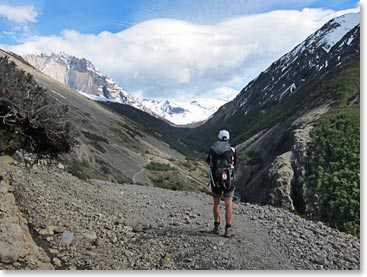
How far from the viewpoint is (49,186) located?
11.1 metres

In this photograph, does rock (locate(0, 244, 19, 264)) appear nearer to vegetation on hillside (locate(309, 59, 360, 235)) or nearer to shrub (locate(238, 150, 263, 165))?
vegetation on hillside (locate(309, 59, 360, 235))

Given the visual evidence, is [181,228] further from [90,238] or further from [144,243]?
[90,238]

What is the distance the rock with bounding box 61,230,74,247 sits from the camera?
28.1ft

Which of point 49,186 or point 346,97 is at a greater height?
point 346,97

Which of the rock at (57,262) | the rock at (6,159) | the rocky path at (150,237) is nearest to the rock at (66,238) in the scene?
the rocky path at (150,237)

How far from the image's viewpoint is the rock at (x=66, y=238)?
8570mm

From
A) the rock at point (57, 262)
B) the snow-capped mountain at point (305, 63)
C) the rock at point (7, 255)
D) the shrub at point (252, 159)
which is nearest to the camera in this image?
the rock at point (7, 255)

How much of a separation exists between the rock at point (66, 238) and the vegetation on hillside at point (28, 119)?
121 inches

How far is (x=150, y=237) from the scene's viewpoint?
963 centimetres

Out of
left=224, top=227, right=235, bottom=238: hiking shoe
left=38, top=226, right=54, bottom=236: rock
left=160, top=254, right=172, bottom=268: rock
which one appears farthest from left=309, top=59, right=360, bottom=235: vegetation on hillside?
left=38, top=226, right=54, bottom=236: rock

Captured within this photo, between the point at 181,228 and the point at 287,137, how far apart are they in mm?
34862

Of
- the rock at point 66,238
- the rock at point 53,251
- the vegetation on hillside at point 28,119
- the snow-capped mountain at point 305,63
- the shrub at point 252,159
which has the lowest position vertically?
the rock at point 53,251

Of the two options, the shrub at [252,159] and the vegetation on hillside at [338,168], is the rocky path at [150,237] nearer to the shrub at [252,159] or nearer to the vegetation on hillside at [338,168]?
the vegetation on hillside at [338,168]

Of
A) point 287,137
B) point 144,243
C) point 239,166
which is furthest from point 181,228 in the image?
point 239,166
